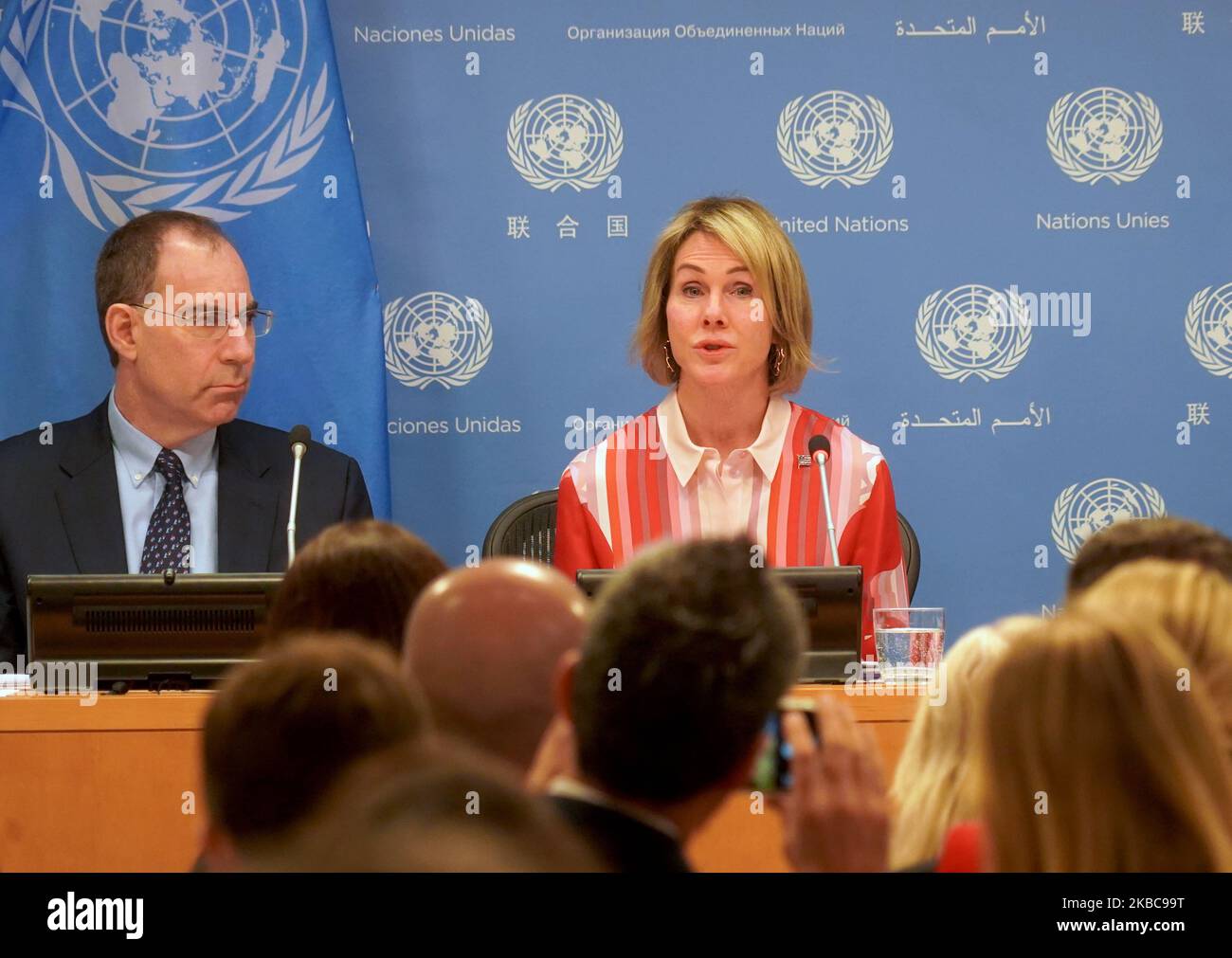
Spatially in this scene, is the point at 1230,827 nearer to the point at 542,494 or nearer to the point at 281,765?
the point at 281,765

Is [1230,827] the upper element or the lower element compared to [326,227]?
lower

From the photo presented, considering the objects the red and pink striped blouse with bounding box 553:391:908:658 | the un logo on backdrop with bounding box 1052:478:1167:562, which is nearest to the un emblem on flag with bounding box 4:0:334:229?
the red and pink striped blouse with bounding box 553:391:908:658

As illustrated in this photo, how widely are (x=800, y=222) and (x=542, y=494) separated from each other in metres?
1.34

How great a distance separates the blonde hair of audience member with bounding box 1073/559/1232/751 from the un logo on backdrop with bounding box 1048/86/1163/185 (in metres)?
3.43

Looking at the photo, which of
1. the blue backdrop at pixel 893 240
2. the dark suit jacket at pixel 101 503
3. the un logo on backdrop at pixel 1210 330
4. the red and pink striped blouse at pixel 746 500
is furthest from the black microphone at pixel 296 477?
the un logo on backdrop at pixel 1210 330

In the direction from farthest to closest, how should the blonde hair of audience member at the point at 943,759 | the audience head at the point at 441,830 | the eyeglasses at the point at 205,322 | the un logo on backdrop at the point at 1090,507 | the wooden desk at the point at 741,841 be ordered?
the un logo on backdrop at the point at 1090,507 → the eyeglasses at the point at 205,322 → the wooden desk at the point at 741,841 → the blonde hair of audience member at the point at 943,759 → the audience head at the point at 441,830

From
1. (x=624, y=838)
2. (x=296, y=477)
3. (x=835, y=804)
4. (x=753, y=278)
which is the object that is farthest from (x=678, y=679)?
(x=753, y=278)

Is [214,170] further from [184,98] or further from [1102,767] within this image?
[1102,767]

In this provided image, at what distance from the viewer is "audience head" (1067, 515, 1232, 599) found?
7.20 feet

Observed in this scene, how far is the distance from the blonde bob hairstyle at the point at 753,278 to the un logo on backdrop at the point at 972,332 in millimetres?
883

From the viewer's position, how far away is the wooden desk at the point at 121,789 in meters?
2.67

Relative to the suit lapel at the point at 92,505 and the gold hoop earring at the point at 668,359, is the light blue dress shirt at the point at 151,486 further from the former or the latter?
the gold hoop earring at the point at 668,359
